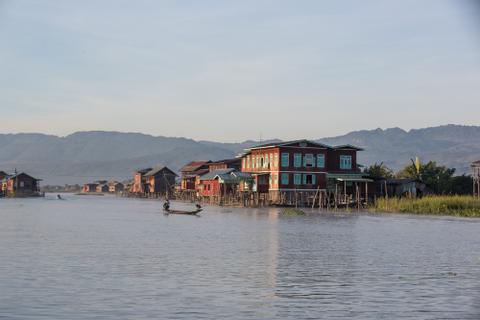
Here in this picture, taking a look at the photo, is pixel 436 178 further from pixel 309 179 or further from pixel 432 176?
pixel 309 179

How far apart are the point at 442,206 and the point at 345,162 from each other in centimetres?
2173

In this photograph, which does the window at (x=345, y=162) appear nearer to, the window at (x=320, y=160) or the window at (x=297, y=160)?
the window at (x=320, y=160)


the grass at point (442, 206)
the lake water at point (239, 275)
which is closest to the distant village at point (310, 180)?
the grass at point (442, 206)

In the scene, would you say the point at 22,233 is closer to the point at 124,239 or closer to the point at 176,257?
the point at 124,239

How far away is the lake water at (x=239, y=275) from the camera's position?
1956 cm

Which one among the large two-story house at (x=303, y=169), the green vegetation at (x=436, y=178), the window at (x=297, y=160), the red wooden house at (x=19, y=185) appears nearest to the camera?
the large two-story house at (x=303, y=169)

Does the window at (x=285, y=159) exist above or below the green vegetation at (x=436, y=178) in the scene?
above

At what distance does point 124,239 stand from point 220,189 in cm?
6253

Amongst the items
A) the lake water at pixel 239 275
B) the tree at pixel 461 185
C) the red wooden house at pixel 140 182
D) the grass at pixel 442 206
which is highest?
the red wooden house at pixel 140 182

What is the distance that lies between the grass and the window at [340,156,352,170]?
16.1 meters

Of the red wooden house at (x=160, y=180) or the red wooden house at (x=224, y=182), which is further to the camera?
the red wooden house at (x=160, y=180)

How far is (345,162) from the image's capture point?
87.6 metres

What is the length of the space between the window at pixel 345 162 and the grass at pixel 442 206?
632 inches

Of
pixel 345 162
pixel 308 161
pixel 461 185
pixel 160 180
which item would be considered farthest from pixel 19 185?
pixel 461 185
